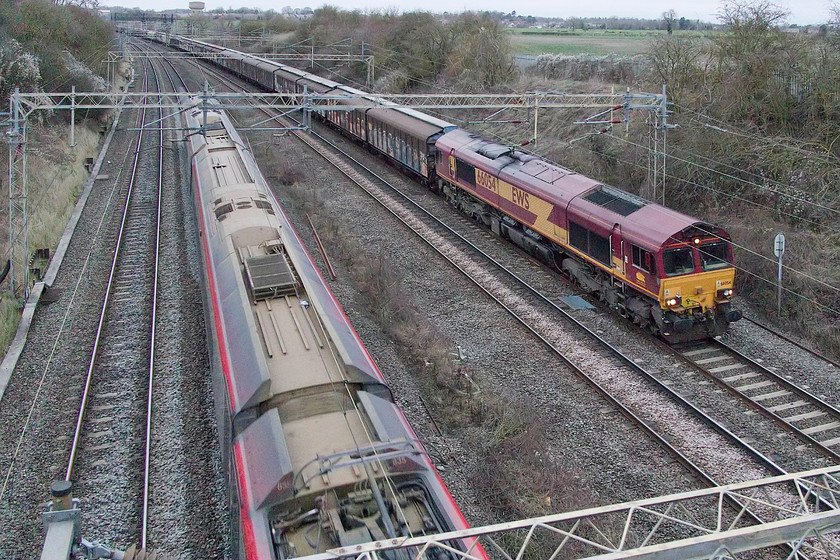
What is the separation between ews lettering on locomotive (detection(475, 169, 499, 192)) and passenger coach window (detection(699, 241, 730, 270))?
8.04 meters

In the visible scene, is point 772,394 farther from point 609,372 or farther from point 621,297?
point 621,297

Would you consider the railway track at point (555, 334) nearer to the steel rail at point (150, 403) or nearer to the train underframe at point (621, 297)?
the train underframe at point (621, 297)

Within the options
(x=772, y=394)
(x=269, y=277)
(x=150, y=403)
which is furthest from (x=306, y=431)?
(x=772, y=394)

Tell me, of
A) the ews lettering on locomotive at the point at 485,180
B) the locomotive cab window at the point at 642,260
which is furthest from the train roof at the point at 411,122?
the locomotive cab window at the point at 642,260

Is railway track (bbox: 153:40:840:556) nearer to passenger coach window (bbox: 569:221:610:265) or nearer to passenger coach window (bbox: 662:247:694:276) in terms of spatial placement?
passenger coach window (bbox: 569:221:610:265)

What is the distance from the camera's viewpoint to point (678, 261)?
610 inches

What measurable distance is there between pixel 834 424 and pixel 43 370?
15138mm

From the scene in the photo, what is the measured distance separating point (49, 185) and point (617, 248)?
854 inches

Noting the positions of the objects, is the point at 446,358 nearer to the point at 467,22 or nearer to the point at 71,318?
the point at 71,318

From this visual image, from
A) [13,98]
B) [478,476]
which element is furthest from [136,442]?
[13,98]

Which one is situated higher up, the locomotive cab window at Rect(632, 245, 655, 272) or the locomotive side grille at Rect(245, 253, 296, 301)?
the locomotive side grille at Rect(245, 253, 296, 301)

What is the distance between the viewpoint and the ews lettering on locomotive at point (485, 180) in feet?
74.2

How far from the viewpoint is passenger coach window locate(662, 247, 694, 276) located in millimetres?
15391

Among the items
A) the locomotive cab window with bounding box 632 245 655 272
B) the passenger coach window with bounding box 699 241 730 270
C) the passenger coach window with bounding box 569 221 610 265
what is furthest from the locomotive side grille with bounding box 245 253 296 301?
the passenger coach window with bounding box 699 241 730 270
